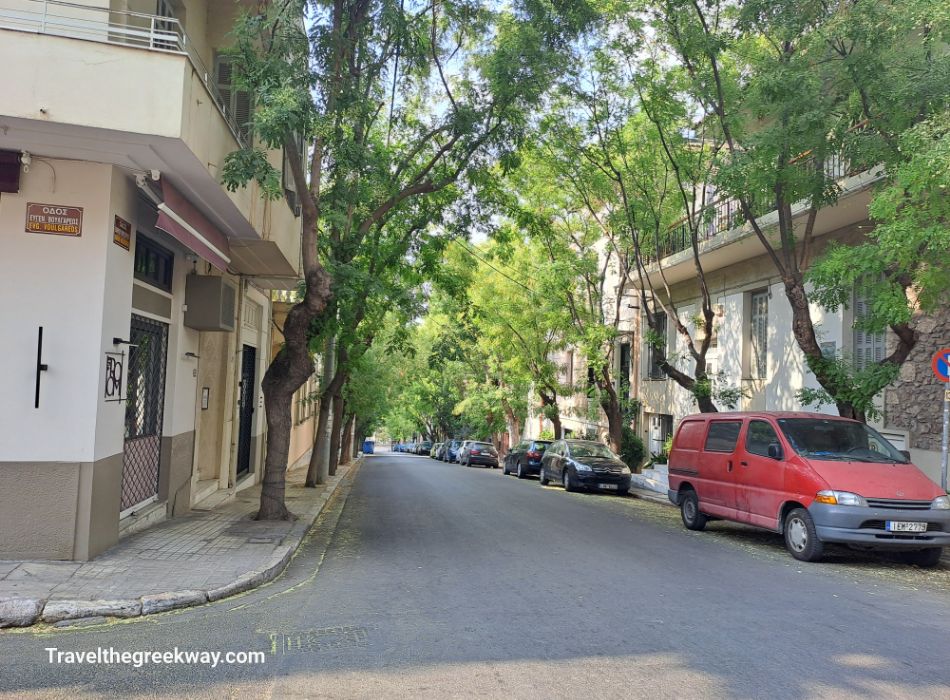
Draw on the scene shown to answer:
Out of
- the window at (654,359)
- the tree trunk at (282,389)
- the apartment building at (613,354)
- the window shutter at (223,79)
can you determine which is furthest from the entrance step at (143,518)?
the window at (654,359)

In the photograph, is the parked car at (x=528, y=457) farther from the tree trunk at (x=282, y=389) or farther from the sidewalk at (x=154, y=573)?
the sidewalk at (x=154, y=573)

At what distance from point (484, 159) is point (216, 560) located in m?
7.64

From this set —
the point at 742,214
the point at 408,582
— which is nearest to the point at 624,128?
the point at 742,214

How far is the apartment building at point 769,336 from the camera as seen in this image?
43.5ft

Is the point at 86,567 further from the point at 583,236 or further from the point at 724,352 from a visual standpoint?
the point at 583,236

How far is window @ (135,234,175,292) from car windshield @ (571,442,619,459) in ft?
40.1

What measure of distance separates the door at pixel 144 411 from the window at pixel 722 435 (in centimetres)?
818

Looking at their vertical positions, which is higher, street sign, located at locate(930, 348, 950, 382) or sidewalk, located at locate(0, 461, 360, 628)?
street sign, located at locate(930, 348, 950, 382)

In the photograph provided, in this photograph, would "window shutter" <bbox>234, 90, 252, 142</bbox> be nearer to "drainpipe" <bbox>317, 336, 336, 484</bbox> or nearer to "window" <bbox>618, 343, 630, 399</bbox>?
"drainpipe" <bbox>317, 336, 336, 484</bbox>

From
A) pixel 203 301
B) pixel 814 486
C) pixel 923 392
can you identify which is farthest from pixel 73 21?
pixel 923 392

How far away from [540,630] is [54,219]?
19.9 ft

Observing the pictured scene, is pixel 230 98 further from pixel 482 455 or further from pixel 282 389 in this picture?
pixel 482 455

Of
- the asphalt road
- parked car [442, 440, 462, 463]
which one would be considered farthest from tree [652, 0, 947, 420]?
parked car [442, 440, 462, 463]

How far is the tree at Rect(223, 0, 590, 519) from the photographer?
845cm
